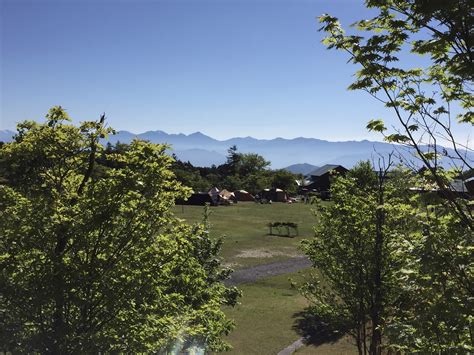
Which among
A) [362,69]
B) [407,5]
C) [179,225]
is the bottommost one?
[179,225]

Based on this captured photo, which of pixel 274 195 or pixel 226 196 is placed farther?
pixel 274 195

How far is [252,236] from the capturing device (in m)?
55.8

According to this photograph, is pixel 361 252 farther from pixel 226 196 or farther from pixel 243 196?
pixel 243 196

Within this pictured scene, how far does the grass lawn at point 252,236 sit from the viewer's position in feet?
141

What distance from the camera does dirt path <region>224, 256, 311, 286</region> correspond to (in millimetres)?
34641

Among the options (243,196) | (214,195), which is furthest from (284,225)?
(243,196)

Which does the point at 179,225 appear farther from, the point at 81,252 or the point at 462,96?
the point at 462,96

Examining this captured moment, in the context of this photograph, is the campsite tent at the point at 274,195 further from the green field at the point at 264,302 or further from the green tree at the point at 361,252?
the green tree at the point at 361,252

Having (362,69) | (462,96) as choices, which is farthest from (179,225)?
(462,96)

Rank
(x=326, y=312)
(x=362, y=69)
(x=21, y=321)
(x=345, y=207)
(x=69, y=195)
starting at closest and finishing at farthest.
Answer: (x=362, y=69)
(x=21, y=321)
(x=69, y=195)
(x=345, y=207)
(x=326, y=312)

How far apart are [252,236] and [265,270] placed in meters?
17.6

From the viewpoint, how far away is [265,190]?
396ft

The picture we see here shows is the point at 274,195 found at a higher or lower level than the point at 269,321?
→ higher

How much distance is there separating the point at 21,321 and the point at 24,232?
6.24 feet
